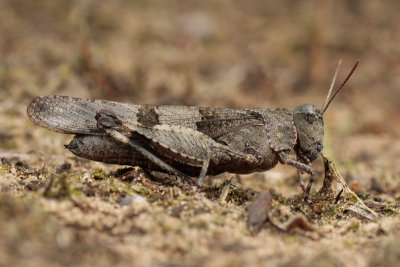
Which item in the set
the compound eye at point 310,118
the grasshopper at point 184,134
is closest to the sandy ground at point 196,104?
the grasshopper at point 184,134

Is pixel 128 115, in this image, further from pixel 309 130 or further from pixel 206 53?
pixel 206 53

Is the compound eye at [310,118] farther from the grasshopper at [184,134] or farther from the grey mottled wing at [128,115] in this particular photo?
the grey mottled wing at [128,115]

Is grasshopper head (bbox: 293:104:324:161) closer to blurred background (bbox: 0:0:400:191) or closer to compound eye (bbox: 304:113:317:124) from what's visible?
compound eye (bbox: 304:113:317:124)

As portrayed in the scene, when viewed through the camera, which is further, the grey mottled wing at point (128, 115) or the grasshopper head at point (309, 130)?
the grasshopper head at point (309, 130)

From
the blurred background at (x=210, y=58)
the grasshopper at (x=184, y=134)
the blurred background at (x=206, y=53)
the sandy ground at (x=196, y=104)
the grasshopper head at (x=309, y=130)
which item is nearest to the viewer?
the sandy ground at (x=196, y=104)

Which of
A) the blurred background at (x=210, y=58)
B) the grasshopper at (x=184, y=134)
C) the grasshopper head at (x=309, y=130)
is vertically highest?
the blurred background at (x=210, y=58)

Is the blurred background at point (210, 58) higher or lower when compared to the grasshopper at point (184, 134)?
higher

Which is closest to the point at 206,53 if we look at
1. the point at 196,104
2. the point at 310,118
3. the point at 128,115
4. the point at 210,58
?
the point at 210,58

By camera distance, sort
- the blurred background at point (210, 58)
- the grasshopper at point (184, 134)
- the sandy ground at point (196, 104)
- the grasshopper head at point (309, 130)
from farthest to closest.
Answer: the blurred background at point (210, 58) → the grasshopper head at point (309, 130) → the grasshopper at point (184, 134) → the sandy ground at point (196, 104)
